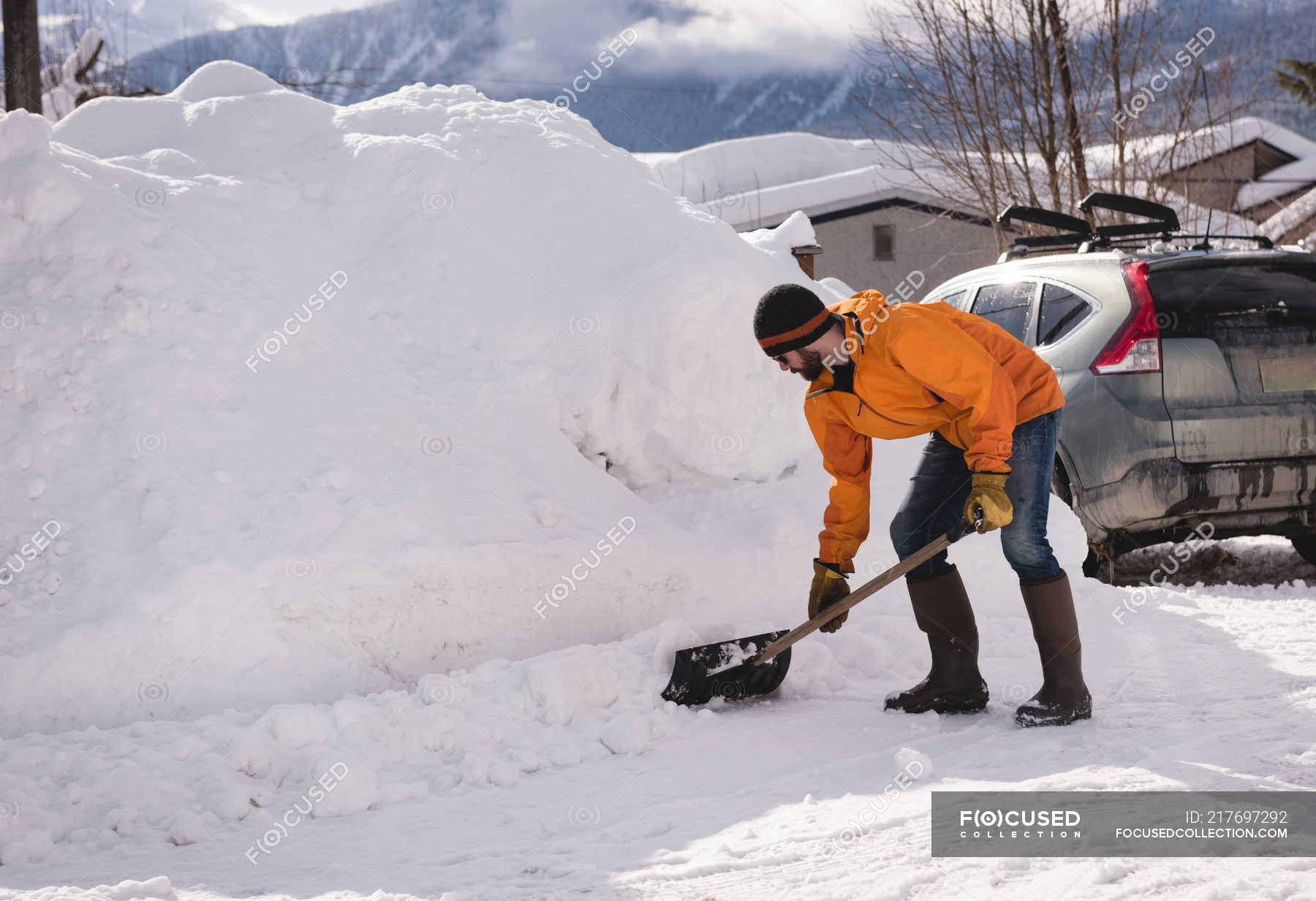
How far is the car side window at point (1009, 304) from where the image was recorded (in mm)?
5484

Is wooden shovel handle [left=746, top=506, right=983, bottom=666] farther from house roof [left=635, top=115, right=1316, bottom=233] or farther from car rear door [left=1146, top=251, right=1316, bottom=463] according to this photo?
house roof [left=635, top=115, right=1316, bottom=233]

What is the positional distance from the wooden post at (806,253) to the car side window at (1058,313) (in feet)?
4.44

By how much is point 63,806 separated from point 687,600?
7.98 feet

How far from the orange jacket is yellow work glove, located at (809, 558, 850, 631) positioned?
0.79ft

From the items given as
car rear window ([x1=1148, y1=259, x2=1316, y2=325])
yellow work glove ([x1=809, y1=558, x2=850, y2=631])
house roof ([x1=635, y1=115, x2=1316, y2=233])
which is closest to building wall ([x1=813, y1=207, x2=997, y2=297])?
house roof ([x1=635, y1=115, x2=1316, y2=233])

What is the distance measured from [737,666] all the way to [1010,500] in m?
1.15

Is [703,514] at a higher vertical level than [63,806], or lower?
higher

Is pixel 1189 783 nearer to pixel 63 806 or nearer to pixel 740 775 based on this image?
pixel 740 775

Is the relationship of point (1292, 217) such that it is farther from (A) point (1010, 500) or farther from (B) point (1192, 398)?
(A) point (1010, 500)

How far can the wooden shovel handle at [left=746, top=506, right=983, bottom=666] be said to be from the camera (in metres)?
3.34

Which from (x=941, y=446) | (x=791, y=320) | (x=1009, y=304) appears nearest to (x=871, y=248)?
(x=1009, y=304)

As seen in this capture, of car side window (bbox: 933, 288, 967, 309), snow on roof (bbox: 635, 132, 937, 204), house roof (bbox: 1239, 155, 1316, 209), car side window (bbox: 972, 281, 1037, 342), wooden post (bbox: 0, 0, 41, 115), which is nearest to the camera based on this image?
car side window (bbox: 972, 281, 1037, 342)

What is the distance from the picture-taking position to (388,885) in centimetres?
255

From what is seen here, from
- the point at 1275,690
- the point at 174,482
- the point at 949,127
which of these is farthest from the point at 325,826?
the point at 949,127
